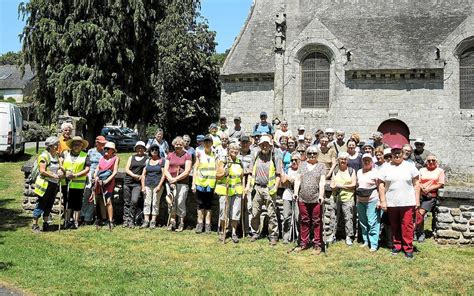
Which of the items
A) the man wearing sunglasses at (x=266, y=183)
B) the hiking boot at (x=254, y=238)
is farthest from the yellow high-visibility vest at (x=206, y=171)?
the hiking boot at (x=254, y=238)

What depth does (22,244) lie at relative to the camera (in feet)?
27.0

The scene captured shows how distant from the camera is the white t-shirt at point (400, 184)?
26.1 feet

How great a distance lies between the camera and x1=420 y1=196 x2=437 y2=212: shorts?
8.76 m

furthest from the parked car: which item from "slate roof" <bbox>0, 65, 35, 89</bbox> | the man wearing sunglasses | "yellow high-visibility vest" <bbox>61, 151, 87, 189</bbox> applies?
"slate roof" <bbox>0, 65, 35, 89</bbox>

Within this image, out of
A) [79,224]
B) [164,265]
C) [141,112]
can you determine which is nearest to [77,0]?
[141,112]

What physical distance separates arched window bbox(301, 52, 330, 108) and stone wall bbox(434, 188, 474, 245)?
1213 centimetres

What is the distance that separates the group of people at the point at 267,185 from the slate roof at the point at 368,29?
10.8 m

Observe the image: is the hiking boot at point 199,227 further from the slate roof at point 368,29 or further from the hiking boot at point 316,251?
the slate roof at point 368,29

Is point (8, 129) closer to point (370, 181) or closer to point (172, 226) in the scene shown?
point (172, 226)

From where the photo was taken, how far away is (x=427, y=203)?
347 inches

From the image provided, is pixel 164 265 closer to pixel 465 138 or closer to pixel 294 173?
pixel 294 173

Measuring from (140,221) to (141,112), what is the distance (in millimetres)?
16882

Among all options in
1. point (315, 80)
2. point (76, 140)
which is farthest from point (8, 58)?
point (76, 140)

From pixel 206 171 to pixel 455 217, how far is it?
4822 mm
